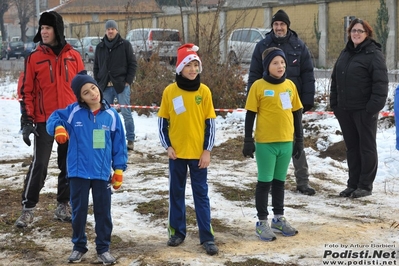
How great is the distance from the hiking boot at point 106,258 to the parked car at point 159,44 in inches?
434

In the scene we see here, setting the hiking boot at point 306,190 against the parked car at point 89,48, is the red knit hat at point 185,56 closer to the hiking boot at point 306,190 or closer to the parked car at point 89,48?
the hiking boot at point 306,190

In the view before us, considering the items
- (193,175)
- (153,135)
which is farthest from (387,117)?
(193,175)

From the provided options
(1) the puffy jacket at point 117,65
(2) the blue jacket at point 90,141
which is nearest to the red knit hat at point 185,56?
(2) the blue jacket at point 90,141

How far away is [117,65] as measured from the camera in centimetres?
1123

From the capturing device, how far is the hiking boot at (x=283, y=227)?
6.33 m

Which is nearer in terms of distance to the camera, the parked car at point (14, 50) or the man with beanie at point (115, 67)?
the man with beanie at point (115, 67)

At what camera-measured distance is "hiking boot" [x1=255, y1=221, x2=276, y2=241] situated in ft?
20.4

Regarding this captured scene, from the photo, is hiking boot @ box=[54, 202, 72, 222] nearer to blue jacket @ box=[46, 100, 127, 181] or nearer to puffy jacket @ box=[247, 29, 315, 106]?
blue jacket @ box=[46, 100, 127, 181]

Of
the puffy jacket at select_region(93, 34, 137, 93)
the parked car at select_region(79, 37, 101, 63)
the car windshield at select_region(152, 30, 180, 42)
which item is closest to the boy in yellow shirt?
the puffy jacket at select_region(93, 34, 137, 93)

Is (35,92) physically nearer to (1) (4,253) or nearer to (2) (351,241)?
(1) (4,253)

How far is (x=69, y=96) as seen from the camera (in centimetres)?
670

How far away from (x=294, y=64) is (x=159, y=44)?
9.03 metres

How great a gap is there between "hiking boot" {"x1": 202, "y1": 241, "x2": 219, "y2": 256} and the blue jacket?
943 millimetres

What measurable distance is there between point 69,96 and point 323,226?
8.67 feet
